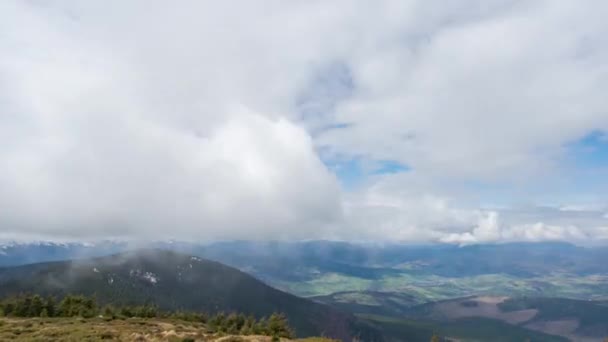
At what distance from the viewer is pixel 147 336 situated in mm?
65500

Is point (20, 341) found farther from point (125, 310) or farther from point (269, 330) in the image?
point (125, 310)

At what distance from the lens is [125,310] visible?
139 meters

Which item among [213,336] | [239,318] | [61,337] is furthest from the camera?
[239,318]

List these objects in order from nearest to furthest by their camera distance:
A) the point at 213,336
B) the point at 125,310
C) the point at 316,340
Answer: the point at 316,340 < the point at 213,336 < the point at 125,310

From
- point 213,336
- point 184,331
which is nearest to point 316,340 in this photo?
point 213,336

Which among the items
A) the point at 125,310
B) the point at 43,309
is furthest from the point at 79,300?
the point at 125,310

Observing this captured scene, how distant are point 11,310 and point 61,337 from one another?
115m

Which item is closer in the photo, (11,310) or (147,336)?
(147,336)

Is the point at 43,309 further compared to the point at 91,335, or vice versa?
the point at 43,309

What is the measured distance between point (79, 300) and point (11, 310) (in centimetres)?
2260

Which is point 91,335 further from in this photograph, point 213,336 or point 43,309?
point 43,309

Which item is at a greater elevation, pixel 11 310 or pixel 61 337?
pixel 61 337

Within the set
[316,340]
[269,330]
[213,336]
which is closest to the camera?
[316,340]

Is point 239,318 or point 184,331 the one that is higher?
point 184,331
